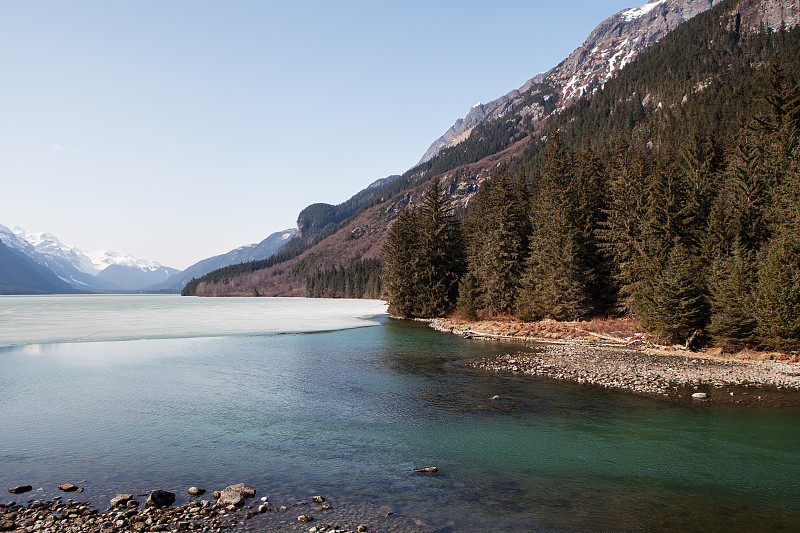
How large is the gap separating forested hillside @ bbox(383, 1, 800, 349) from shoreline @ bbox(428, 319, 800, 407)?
116 inches

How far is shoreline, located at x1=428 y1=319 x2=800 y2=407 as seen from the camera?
829 inches

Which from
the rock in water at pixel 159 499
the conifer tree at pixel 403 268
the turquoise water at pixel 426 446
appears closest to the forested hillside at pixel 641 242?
the conifer tree at pixel 403 268

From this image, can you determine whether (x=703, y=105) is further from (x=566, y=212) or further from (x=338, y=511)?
(x=338, y=511)

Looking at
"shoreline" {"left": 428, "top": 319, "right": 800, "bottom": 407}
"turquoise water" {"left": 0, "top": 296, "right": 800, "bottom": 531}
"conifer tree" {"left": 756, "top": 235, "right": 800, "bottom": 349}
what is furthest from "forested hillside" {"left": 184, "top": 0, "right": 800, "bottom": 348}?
"turquoise water" {"left": 0, "top": 296, "right": 800, "bottom": 531}

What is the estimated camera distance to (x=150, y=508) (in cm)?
1046

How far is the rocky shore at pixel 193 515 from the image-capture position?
9602 millimetres

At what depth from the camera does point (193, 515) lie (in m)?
10.2

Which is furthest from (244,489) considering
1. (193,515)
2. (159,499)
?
(159,499)

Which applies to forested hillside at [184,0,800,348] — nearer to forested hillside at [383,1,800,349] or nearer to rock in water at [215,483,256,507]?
forested hillside at [383,1,800,349]

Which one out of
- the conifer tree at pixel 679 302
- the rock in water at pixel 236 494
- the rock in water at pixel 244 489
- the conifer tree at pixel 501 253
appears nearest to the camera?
the rock in water at pixel 236 494

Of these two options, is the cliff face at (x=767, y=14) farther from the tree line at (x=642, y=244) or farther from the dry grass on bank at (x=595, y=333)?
the dry grass on bank at (x=595, y=333)

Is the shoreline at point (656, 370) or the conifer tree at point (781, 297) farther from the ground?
the conifer tree at point (781, 297)

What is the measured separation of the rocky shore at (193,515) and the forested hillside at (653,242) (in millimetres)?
30325

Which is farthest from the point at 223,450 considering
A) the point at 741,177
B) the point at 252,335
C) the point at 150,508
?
the point at 741,177
